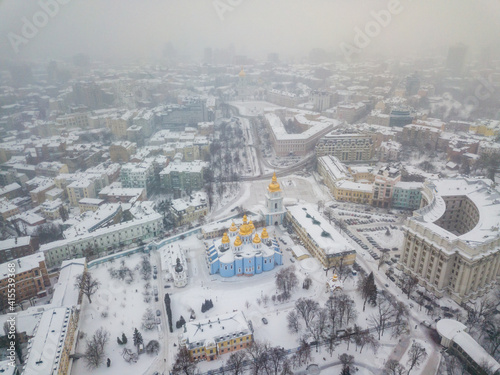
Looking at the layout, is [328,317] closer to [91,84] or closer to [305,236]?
[305,236]

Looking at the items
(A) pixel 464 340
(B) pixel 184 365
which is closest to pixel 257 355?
(B) pixel 184 365

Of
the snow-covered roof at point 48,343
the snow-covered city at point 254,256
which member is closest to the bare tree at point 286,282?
the snow-covered city at point 254,256

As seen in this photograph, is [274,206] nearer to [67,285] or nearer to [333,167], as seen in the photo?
[333,167]

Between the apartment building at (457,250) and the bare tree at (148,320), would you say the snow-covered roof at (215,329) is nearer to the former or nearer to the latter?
the bare tree at (148,320)

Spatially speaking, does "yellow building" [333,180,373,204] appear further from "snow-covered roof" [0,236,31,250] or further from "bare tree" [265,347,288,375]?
"snow-covered roof" [0,236,31,250]

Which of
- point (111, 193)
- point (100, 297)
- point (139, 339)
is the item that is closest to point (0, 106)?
point (111, 193)
